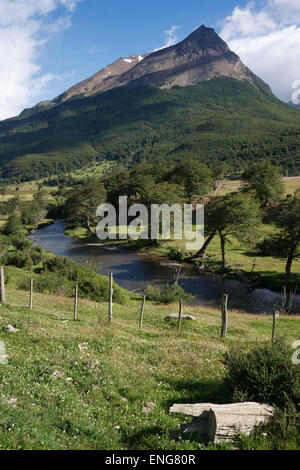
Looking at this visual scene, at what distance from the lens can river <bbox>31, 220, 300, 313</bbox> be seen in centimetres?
4303

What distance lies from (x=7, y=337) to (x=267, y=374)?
39.0 feet

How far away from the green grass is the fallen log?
0.45m

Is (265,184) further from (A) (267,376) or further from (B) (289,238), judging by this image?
(A) (267,376)

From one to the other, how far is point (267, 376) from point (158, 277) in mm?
44259

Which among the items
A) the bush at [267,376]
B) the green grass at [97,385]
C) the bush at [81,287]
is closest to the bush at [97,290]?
the bush at [81,287]

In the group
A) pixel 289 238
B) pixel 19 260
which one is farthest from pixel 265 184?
pixel 19 260

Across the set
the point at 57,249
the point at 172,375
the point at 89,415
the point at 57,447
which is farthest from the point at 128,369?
the point at 57,249

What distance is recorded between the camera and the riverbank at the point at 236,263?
49.7 meters

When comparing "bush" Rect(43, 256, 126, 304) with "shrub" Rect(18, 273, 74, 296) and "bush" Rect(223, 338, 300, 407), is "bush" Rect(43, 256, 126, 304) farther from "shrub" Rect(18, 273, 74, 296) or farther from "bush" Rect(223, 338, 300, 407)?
"bush" Rect(223, 338, 300, 407)

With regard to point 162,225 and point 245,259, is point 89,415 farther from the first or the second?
point 162,225

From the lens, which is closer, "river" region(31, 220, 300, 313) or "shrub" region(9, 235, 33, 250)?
"river" region(31, 220, 300, 313)

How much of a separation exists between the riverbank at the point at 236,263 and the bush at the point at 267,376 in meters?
38.1

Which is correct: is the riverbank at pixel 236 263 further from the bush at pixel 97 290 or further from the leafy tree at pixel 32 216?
the leafy tree at pixel 32 216

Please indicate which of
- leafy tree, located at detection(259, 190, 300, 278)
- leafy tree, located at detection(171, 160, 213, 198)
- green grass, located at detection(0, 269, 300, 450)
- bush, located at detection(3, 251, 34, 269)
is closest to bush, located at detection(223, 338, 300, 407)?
green grass, located at detection(0, 269, 300, 450)
